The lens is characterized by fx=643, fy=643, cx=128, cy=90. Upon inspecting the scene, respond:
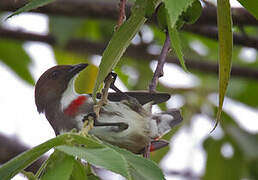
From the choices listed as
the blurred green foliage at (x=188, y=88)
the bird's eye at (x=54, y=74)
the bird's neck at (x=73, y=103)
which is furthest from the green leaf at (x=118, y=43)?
the blurred green foliage at (x=188, y=88)

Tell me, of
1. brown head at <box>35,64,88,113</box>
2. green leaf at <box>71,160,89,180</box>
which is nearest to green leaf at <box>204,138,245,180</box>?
brown head at <box>35,64,88,113</box>

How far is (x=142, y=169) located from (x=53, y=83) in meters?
0.64

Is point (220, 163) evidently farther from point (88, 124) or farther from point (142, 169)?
point (142, 169)

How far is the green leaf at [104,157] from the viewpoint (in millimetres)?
1007

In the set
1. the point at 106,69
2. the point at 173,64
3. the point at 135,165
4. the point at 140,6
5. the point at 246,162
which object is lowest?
the point at 246,162

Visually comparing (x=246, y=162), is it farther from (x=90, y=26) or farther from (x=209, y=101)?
(x=90, y=26)

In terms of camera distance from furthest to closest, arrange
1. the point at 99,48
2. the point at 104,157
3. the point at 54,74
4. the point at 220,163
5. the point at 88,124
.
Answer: the point at 99,48, the point at 220,163, the point at 54,74, the point at 88,124, the point at 104,157

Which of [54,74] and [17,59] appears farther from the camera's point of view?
[17,59]

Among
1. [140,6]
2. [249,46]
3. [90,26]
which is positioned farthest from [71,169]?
[90,26]

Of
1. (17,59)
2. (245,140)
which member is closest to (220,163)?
(245,140)

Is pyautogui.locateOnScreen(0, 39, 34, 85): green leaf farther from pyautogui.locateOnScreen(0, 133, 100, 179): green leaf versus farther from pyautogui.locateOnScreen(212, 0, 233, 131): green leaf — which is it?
pyautogui.locateOnScreen(0, 133, 100, 179): green leaf

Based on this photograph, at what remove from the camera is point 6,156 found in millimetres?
3547

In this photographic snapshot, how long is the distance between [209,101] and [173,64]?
31 cm

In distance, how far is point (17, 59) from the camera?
12.5ft
